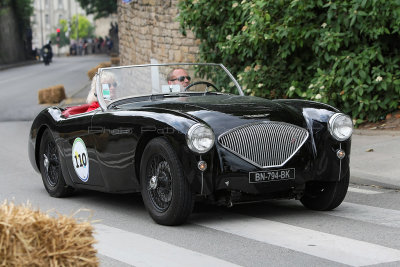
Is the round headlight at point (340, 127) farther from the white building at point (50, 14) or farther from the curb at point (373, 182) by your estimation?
the white building at point (50, 14)

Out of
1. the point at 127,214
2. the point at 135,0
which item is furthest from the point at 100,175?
the point at 135,0

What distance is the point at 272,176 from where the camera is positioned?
22.8 ft

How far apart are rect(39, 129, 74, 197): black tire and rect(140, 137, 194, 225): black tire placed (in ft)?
6.26

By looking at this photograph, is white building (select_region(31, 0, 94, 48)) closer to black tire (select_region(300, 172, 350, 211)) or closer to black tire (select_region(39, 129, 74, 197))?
black tire (select_region(39, 129, 74, 197))

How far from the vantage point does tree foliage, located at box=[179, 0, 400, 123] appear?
13.4 meters

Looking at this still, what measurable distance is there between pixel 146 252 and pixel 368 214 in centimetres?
234

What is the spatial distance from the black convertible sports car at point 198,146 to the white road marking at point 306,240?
0.24 m

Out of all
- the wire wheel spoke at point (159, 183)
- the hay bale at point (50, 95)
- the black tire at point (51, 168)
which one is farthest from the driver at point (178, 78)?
the hay bale at point (50, 95)

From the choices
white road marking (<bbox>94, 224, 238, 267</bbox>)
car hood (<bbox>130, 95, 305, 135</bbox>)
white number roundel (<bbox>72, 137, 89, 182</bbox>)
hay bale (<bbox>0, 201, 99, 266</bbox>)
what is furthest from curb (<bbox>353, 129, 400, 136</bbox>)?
hay bale (<bbox>0, 201, 99, 266</bbox>)

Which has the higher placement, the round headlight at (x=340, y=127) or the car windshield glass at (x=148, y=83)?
the car windshield glass at (x=148, y=83)

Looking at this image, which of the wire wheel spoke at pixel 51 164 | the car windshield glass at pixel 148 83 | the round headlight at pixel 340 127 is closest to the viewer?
the round headlight at pixel 340 127

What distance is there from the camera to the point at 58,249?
4012mm

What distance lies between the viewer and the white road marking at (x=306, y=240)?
579 centimetres

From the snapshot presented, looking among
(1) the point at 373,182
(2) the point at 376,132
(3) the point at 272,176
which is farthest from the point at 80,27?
(3) the point at 272,176
